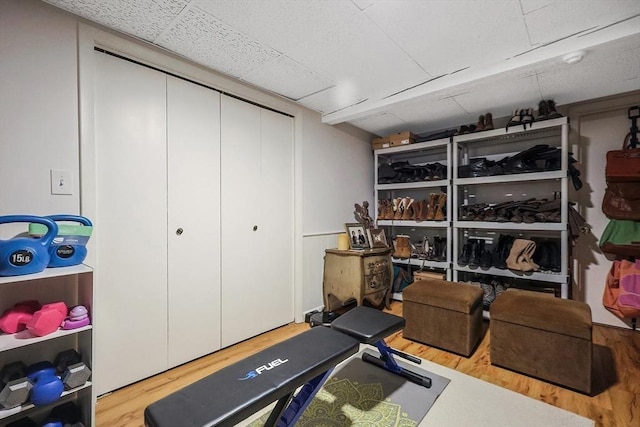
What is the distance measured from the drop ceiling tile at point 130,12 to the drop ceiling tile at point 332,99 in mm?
1362

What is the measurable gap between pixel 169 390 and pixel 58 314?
89cm

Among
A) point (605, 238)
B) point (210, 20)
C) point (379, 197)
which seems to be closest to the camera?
point (210, 20)

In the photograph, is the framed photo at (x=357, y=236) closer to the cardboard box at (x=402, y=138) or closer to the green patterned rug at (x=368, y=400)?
the cardboard box at (x=402, y=138)

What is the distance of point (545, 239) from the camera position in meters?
2.90

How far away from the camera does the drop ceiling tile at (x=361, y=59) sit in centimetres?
177

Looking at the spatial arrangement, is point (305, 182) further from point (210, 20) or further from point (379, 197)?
point (210, 20)

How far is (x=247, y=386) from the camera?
1.11m

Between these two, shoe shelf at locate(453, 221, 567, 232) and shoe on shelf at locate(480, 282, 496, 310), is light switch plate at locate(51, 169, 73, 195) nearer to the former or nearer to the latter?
shoe shelf at locate(453, 221, 567, 232)

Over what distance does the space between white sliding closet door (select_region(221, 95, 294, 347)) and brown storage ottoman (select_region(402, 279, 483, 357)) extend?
49.2 inches

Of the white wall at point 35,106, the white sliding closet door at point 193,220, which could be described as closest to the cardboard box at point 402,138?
the white sliding closet door at point 193,220

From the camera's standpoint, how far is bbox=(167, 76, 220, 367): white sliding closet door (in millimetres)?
2062

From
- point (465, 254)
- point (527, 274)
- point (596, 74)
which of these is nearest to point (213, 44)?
point (596, 74)

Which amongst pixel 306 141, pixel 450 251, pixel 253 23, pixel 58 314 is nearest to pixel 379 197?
pixel 450 251

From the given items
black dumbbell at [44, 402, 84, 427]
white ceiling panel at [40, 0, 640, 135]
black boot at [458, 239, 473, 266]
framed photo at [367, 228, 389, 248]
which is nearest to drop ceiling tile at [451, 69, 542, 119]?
white ceiling panel at [40, 0, 640, 135]
